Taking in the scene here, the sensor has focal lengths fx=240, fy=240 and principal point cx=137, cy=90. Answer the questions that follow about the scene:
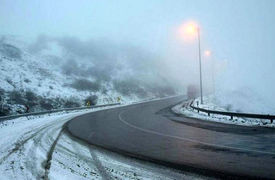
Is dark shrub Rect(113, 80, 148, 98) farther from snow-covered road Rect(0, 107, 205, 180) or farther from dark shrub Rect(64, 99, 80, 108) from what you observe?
snow-covered road Rect(0, 107, 205, 180)

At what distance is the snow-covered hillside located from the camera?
32375 mm

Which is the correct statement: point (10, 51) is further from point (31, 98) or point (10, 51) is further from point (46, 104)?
point (46, 104)

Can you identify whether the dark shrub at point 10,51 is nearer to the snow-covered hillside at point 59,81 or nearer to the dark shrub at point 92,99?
the snow-covered hillside at point 59,81

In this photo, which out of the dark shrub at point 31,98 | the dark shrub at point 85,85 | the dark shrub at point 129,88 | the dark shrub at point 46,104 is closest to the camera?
the dark shrub at point 31,98

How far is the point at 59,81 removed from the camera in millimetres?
49906

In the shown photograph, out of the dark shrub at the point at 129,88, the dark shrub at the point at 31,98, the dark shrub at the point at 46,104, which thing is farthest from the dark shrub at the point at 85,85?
the dark shrub at the point at 31,98

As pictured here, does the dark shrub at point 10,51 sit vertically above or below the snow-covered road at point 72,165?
above

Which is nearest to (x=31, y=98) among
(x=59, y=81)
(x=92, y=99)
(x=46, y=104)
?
(x=46, y=104)

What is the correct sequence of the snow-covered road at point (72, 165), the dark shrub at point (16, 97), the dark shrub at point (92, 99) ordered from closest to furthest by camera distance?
the snow-covered road at point (72, 165) < the dark shrub at point (16, 97) < the dark shrub at point (92, 99)

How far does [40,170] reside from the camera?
6363 millimetres

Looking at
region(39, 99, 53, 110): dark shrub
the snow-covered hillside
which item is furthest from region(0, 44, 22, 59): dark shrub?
region(39, 99, 53, 110): dark shrub

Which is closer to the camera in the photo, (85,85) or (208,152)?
(208,152)

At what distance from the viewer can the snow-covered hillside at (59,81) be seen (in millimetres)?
32375

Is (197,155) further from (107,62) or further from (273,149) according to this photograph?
(107,62)
